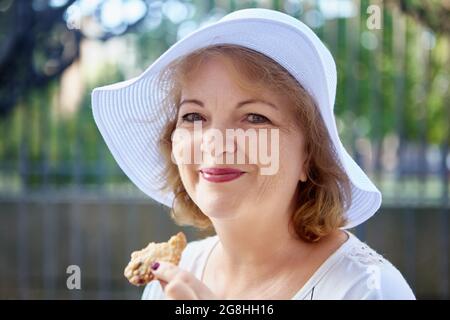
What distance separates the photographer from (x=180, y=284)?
779 millimetres

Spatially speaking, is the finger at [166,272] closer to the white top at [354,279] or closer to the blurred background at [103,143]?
the white top at [354,279]

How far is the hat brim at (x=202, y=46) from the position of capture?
91cm

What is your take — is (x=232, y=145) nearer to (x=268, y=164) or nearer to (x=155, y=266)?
(x=268, y=164)

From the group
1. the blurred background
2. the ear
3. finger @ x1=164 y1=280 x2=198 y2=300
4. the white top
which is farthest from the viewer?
the blurred background

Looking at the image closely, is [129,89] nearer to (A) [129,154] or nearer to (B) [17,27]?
(A) [129,154]

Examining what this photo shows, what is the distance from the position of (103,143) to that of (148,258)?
7.30 ft

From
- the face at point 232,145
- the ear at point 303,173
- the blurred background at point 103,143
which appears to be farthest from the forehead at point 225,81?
the blurred background at point 103,143

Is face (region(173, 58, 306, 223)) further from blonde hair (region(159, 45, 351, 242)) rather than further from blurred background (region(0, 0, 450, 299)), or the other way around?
blurred background (region(0, 0, 450, 299))

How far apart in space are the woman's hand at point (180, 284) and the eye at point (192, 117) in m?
0.21

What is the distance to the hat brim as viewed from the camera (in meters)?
0.91

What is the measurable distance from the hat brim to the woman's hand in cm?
29

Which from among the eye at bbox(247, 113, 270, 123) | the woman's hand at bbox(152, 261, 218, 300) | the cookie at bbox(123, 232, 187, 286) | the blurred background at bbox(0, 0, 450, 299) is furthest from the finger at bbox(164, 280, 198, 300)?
the blurred background at bbox(0, 0, 450, 299)
